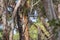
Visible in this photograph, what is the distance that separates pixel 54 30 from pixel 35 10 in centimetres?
290

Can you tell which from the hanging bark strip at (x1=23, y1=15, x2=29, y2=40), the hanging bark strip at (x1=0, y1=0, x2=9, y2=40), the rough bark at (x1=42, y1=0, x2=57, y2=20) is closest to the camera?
the rough bark at (x1=42, y1=0, x2=57, y2=20)

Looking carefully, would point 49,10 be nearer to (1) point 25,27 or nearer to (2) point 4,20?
(2) point 4,20

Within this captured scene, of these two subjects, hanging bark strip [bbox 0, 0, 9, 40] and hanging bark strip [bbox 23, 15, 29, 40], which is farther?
hanging bark strip [bbox 23, 15, 29, 40]

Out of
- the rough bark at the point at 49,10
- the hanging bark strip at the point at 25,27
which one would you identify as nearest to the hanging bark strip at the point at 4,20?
the hanging bark strip at the point at 25,27

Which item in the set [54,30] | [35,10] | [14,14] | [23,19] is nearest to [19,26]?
[23,19]

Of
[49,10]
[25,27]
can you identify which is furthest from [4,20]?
[49,10]

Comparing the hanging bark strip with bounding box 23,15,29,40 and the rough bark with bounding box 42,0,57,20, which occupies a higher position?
the rough bark with bounding box 42,0,57,20

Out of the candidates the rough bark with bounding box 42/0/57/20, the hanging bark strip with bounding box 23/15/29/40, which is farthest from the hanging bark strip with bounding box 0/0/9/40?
the rough bark with bounding box 42/0/57/20

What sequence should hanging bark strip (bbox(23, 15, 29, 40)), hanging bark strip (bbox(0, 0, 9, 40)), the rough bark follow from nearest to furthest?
the rough bark, hanging bark strip (bbox(0, 0, 9, 40)), hanging bark strip (bbox(23, 15, 29, 40))

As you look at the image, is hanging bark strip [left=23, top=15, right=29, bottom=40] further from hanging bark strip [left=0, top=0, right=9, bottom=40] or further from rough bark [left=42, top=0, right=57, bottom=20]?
rough bark [left=42, top=0, right=57, bottom=20]

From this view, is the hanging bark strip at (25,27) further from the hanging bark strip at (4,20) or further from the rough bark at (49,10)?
the rough bark at (49,10)

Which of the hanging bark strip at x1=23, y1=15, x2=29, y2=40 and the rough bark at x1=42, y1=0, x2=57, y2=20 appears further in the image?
the hanging bark strip at x1=23, y1=15, x2=29, y2=40

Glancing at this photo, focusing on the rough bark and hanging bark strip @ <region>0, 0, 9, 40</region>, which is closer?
the rough bark

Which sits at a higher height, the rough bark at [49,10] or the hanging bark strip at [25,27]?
the rough bark at [49,10]
